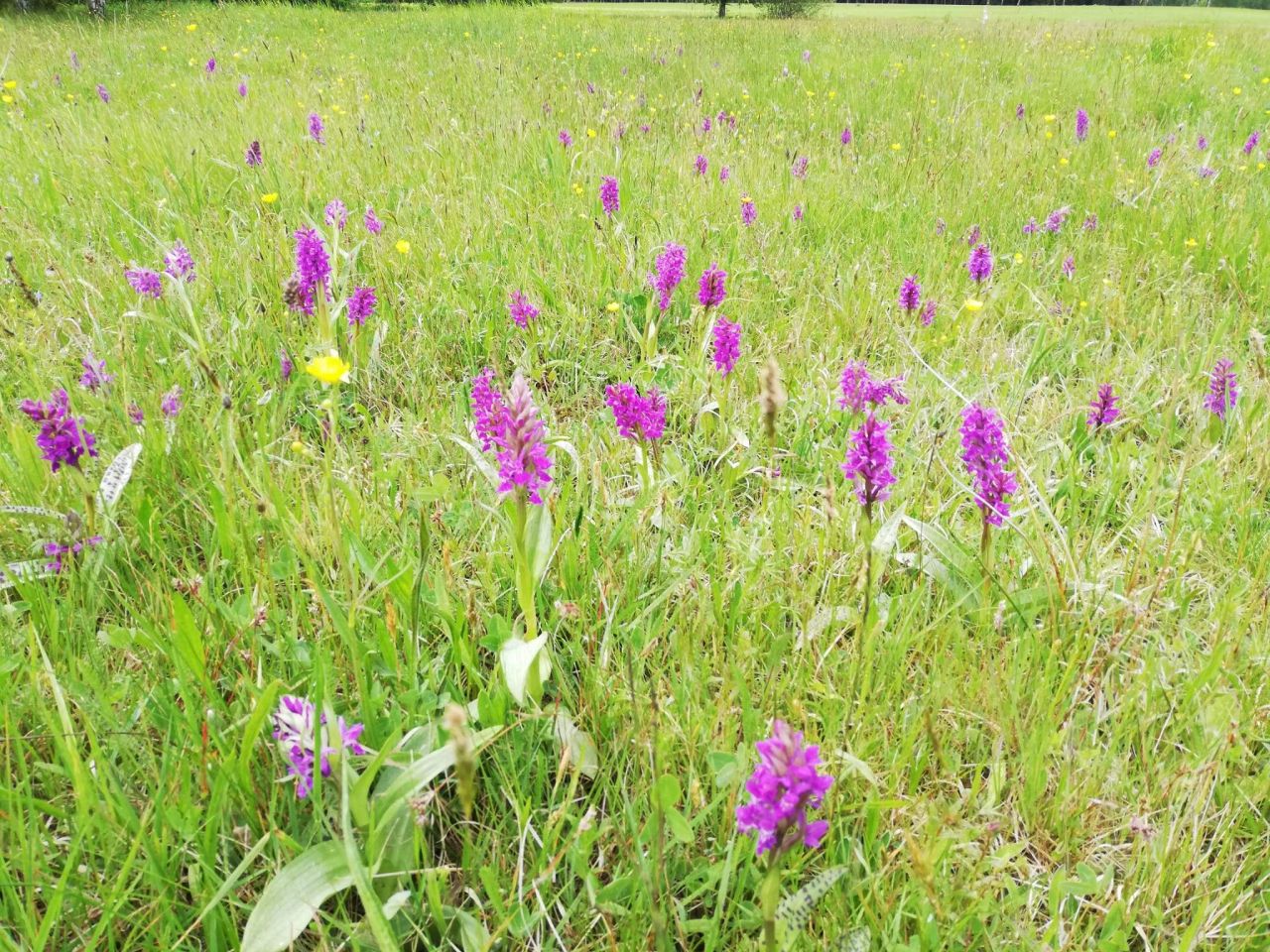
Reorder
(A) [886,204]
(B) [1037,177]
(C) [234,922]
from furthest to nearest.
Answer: (B) [1037,177] → (A) [886,204] → (C) [234,922]

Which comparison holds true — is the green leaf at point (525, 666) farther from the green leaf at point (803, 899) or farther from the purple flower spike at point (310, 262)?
the purple flower spike at point (310, 262)

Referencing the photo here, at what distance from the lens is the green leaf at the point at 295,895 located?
965 millimetres

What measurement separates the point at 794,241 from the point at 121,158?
3.16 meters

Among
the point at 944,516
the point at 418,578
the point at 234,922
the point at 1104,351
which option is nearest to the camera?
the point at 234,922

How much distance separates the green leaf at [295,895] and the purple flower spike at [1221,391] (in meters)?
2.19

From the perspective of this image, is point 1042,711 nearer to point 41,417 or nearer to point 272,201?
point 41,417

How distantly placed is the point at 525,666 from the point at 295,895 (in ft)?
1.32

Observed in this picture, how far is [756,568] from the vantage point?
5.21 feet

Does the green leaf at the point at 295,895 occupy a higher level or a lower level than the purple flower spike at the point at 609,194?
lower

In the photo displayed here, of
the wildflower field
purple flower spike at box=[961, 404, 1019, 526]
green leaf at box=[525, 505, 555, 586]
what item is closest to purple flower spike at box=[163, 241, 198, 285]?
the wildflower field

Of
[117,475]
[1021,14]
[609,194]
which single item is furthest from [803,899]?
[1021,14]

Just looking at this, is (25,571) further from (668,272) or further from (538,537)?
(668,272)

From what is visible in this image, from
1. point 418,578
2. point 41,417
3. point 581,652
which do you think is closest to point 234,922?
point 418,578

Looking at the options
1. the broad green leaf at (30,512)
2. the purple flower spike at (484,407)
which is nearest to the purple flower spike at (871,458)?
the purple flower spike at (484,407)
